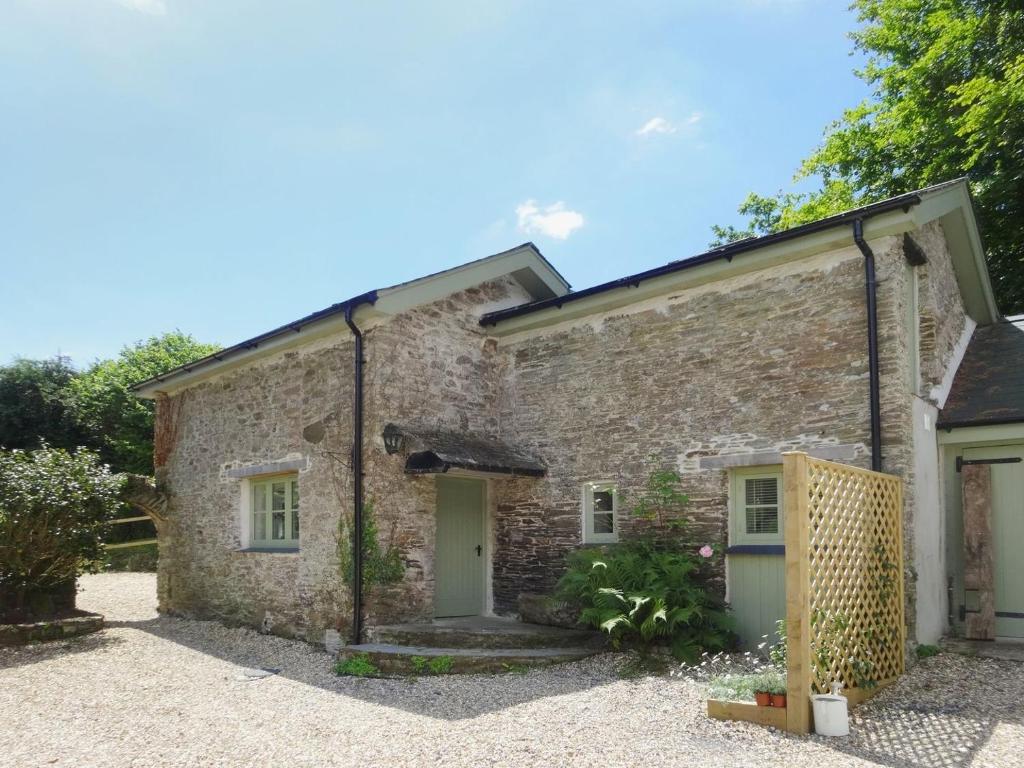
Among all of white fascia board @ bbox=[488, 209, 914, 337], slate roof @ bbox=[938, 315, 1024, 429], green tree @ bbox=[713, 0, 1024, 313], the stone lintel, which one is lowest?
the stone lintel

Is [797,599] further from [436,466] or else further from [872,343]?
[436,466]

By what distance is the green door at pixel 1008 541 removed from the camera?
794cm

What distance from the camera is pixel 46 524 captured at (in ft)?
31.4

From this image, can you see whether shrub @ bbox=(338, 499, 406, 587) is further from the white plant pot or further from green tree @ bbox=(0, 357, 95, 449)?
green tree @ bbox=(0, 357, 95, 449)

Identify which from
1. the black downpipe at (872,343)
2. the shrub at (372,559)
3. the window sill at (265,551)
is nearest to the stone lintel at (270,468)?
the window sill at (265,551)

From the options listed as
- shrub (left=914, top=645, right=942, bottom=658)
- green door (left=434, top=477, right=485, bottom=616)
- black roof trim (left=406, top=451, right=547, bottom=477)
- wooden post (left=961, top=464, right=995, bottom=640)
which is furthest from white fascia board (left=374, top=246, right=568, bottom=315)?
shrub (left=914, top=645, right=942, bottom=658)

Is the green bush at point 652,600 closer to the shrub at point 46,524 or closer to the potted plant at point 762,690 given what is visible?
the potted plant at point 762,690

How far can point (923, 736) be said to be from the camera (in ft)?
16.8

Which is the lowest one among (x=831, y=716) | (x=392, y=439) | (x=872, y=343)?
(x=831, y=716)

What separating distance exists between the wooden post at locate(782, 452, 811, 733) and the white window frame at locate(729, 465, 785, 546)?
2428mm

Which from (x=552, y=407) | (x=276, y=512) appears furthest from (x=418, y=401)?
(x=276, y=512)

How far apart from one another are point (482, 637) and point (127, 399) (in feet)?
58.1

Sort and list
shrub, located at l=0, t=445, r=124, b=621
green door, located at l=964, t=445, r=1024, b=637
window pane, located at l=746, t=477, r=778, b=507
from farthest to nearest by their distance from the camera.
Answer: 1. shrub, located at l=0, t=445, r=124, b=621
2. green door, located at l=964, t=445, r=1024, b=637
3. window pane, located at l=746, t=477, r=778, b=507

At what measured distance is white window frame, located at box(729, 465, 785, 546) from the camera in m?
7.73
